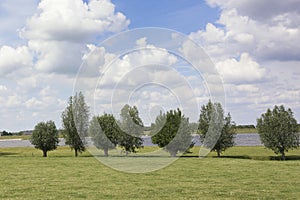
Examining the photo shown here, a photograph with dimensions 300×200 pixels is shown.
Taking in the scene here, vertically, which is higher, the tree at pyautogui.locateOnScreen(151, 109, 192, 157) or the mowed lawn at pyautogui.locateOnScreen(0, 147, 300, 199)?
the tree at pyautogui.locateOnScreen(151, 109, 192, 157)

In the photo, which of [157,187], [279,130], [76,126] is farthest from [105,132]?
[157,187]

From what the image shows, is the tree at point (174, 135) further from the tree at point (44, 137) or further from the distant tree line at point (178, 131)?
the tree at point (44, 137)

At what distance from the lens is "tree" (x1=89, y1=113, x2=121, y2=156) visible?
A: 62.1m

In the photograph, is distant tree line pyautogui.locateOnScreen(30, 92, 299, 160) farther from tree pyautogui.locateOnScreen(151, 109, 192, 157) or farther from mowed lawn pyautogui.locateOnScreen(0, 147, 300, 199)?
mowed lawn pyautogui.locateOnScreen(0, 147, 300, 199)

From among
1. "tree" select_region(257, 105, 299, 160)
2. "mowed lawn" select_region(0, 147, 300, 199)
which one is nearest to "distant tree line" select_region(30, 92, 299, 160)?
"tree" select_region(257, 105, 299, 160)

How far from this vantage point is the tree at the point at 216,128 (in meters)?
61.6

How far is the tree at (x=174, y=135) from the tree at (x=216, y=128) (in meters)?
4.01

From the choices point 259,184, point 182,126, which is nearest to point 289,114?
point 182,126

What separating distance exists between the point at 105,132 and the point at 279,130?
95.8 feet

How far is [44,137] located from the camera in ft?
222

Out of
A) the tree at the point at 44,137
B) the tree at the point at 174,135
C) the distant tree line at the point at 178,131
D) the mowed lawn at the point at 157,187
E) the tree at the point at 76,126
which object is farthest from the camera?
the tree at the point at 44,137

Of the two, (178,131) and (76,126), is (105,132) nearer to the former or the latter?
(76,126)

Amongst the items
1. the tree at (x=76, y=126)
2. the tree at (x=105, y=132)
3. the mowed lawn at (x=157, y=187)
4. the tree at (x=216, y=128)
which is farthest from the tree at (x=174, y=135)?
the mowed lawn at (x=157, y=187)

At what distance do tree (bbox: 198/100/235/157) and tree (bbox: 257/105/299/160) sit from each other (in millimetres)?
5306
